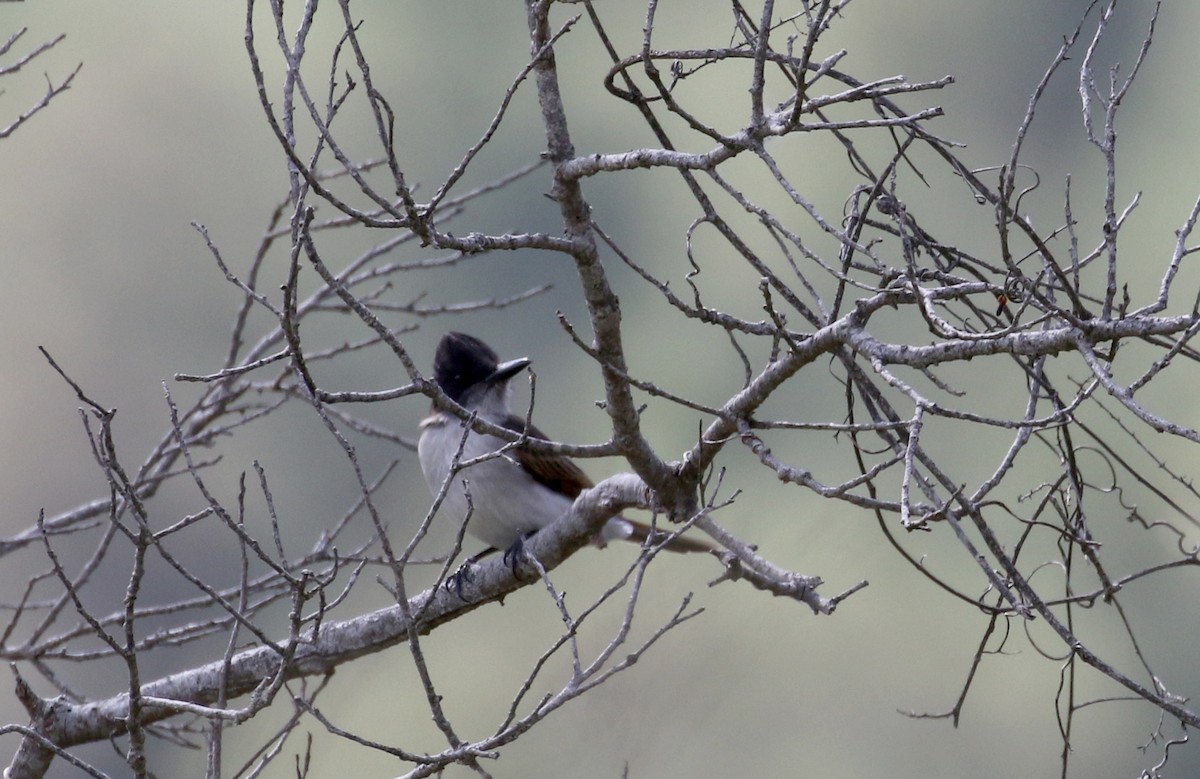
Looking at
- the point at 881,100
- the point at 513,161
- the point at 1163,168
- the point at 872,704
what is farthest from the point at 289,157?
the point at 513,161

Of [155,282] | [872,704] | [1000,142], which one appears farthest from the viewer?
[155,282]

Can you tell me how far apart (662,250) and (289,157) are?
4515 cm

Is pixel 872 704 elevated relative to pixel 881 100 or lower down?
elevated

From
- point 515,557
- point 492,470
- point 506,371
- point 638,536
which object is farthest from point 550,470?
point 515,557

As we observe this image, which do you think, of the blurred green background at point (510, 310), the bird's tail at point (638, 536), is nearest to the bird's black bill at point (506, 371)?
the bird's tail at point (638, 536)

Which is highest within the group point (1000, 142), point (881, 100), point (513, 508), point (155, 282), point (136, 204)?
point (136, 204)

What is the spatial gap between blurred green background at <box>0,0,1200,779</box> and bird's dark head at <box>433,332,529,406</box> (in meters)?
3.23

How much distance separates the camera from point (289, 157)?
378 cm

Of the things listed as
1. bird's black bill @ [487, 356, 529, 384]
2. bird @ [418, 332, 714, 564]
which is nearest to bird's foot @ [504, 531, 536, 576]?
bird @ [418, 332, 714, 564]

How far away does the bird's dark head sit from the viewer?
8219 mm

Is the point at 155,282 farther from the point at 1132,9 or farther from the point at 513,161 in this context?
the point at 1132,9

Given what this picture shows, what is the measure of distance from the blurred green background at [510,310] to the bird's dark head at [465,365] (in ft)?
10.6

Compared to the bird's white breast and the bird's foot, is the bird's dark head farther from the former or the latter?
the bird's foot

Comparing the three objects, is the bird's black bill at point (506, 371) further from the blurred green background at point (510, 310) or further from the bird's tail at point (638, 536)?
the blurred green background at point (510, 310)
